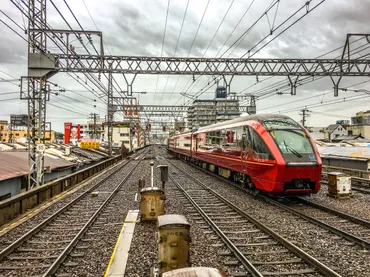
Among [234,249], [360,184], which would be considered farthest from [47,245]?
[360,184]

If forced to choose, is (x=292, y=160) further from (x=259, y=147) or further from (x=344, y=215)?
(x=344, y=215)

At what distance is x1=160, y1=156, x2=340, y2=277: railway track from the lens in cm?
538

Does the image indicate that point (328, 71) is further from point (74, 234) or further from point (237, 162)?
point (74, 234)

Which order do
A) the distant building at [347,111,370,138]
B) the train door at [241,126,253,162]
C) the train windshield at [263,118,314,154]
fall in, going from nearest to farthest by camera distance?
the train windshield at [263,118,314,154] → the train door at [241,126,253,162] → the distant building at [347,111,370,138]

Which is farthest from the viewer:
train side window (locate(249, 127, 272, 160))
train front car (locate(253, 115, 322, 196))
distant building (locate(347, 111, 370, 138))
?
distant building (locate(347, 111, 370, 138))

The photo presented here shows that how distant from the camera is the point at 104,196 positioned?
13398 millimetres

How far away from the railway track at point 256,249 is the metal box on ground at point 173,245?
99 centimetres

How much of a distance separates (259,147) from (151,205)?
4722 millimetres

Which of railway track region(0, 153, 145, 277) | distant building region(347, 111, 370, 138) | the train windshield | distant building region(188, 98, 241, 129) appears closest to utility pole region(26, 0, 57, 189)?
railway track region(0, 153, 145, 277)

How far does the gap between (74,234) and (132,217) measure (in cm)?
202

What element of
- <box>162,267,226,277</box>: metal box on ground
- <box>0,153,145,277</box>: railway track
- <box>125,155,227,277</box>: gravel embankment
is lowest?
<box>0,153,145,277</box>: railway track

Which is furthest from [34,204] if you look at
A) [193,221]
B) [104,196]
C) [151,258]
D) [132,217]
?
[151,258]

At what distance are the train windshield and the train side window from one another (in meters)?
0.43

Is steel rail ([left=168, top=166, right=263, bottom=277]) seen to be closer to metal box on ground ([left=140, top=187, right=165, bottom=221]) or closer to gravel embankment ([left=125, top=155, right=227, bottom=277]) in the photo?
gravel embankment ([left=125, top=155, right=227, bottom=277])
